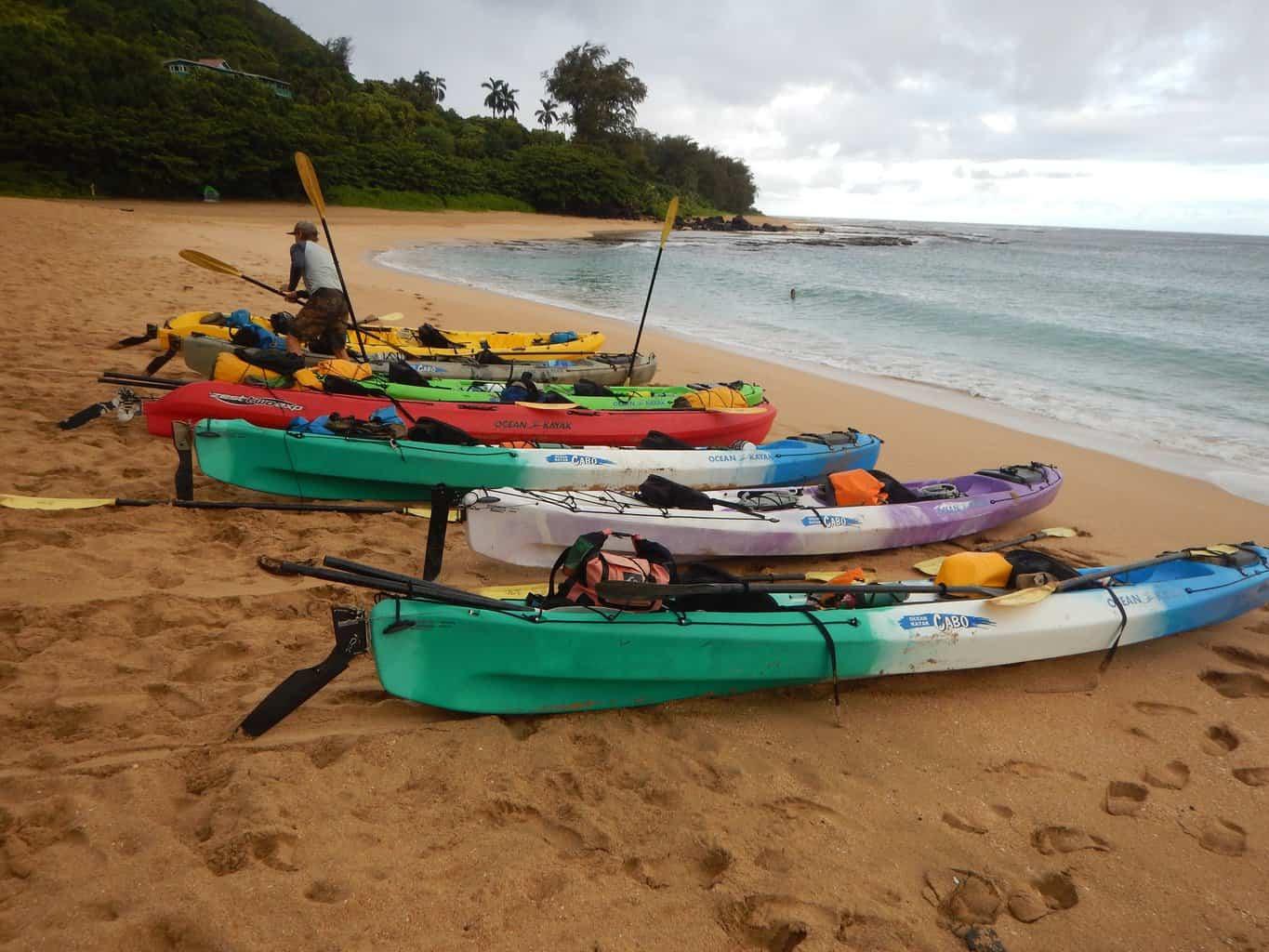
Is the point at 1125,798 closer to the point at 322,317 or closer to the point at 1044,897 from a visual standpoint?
the point at 1044,897

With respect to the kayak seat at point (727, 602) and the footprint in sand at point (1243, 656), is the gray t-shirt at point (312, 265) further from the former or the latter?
the footprint in sand at point (1243, 656)

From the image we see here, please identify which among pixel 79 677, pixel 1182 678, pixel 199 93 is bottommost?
pixel 79 677

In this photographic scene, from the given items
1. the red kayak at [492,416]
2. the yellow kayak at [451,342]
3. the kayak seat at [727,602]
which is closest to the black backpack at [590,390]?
the red kayak at [492,416]

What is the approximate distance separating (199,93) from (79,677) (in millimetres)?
39302

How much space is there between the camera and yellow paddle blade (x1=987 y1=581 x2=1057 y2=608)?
348 cm

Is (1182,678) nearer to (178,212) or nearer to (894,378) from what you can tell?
(894,378)

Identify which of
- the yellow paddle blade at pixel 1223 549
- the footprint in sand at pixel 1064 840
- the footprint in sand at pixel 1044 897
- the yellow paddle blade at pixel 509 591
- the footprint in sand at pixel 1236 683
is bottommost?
the footprint in sand at pixel 1044 897

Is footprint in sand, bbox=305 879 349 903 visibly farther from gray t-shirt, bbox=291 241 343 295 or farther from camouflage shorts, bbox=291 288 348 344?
gray t-shirt, bbox=291 241 343 295

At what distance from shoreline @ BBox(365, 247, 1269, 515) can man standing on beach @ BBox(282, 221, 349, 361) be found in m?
4.38

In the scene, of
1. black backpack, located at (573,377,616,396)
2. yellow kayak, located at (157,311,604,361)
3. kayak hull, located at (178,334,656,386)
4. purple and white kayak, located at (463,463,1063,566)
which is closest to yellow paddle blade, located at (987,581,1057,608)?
purple and white kayak, located at (463,463,1063,566)

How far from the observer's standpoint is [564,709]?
2992mm

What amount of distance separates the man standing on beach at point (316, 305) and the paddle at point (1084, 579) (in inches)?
238

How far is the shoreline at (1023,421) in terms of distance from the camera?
6754 mm

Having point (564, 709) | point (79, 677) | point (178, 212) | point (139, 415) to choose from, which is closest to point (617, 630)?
point (564, 709)
